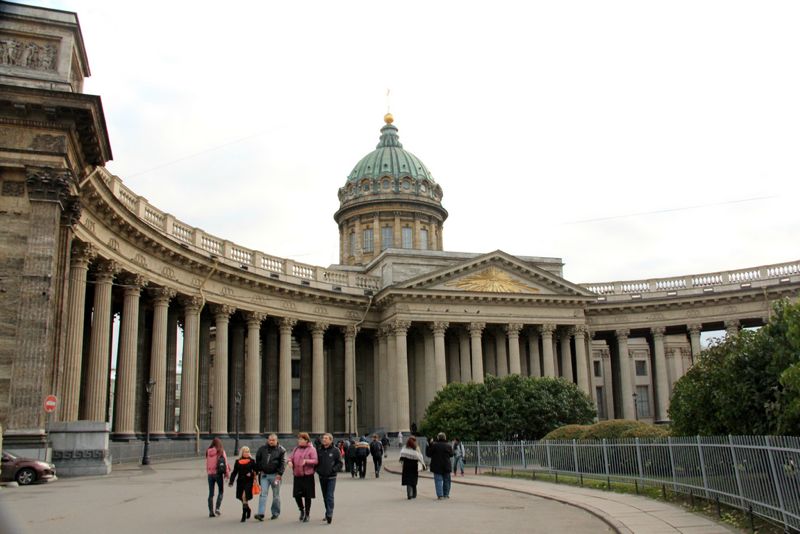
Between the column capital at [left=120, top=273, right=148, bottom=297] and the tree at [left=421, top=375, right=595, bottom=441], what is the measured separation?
16.4 meters

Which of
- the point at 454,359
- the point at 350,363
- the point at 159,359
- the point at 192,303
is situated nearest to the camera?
the point at 159,359

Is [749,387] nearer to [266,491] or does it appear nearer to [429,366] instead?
[266,491]

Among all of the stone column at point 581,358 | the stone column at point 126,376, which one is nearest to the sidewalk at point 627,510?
the stone column at point 126,376

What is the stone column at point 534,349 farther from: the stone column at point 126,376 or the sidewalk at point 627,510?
the sidewalk at point 627,510

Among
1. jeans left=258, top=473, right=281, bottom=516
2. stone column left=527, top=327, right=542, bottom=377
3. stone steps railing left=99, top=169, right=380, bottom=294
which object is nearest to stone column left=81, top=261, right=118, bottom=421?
stone steps railing left=99, top=169, right=380, bottom=294

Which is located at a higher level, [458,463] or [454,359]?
[454,359]

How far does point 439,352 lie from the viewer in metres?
59.2

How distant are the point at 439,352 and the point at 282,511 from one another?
135 ft

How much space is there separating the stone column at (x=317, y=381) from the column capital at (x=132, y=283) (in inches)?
749

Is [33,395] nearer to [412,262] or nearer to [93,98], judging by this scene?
[93,98]

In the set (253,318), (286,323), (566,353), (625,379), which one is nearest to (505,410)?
(253,318)

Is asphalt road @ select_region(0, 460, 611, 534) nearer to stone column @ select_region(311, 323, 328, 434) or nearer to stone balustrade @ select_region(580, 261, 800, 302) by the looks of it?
stone column @ select_region(311, 323, 328, 434)

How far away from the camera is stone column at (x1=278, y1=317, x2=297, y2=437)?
177 ft

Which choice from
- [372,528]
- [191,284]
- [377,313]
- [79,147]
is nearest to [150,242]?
[191,284]
